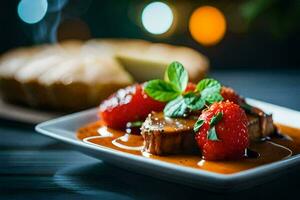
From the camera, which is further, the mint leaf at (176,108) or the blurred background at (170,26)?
the blurred background at (170,26)

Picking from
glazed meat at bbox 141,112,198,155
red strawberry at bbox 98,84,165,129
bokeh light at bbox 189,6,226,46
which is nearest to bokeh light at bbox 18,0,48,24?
bokeh light at bbox 189,6,226,46

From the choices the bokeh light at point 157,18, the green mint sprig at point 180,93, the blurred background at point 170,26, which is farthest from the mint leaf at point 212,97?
the bokeh light at point 157,18

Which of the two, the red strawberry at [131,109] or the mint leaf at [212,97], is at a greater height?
the mint leaf at [212,97]

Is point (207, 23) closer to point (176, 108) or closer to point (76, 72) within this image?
point (76, 72)

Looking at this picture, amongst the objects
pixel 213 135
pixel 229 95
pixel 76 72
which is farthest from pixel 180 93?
pixel 76 72

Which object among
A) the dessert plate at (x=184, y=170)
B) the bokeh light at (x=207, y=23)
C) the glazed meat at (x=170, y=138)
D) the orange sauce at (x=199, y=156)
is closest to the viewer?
the dessert plate at (x=184, y=170)

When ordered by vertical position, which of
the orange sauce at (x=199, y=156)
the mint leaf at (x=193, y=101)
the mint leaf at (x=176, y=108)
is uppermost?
the mint leaf at (x=193, y=101)

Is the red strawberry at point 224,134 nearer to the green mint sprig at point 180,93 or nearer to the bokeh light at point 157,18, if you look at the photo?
the green mint sprig at point 180,93

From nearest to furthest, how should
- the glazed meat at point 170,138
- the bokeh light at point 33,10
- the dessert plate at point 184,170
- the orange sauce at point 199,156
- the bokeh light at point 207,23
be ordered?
the dessert plate at point 184,170
the orange sauce at point 199,156
the glazed meat at point 170,138
the bokeh light at point 33,10
the bokeh light at point 207,23

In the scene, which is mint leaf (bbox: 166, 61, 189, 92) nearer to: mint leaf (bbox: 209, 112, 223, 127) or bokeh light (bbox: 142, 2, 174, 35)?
mint leaf (bbox: 209, 112, 223, 127)
